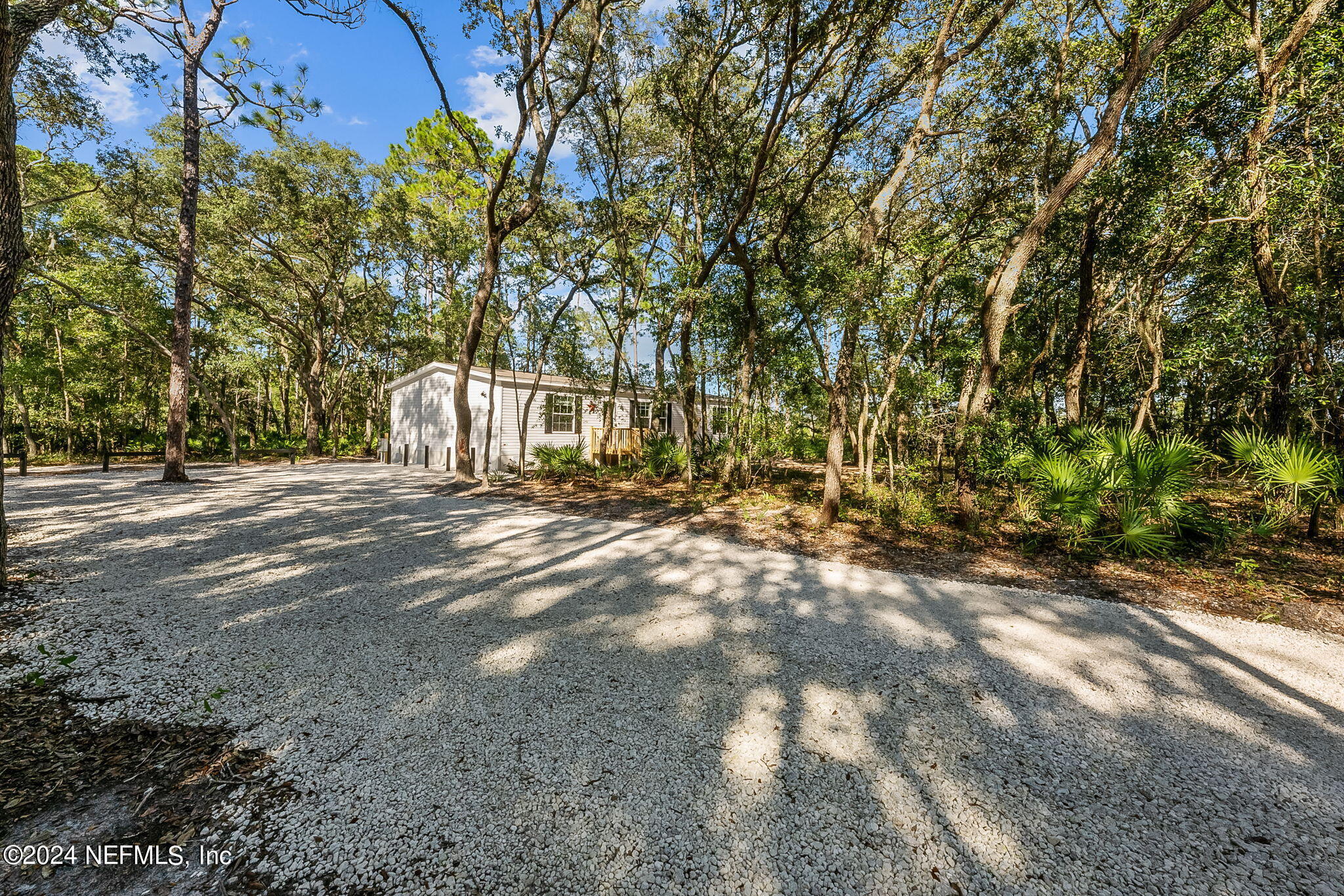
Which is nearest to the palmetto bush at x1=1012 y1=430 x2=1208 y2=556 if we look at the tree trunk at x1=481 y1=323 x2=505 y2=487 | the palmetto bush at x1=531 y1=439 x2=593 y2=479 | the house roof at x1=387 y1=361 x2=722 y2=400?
the palmetto bush at x1=531 y1=439 x2=593 y2=479

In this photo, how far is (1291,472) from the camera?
435 centimetres

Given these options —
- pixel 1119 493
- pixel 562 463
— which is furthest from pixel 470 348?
pixel 1119 493

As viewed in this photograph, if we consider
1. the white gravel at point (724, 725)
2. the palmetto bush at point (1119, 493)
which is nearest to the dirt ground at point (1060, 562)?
the palmetto bush at point (1119, 493)

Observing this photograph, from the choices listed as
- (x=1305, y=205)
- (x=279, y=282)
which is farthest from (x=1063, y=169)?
(x=279, y=282)

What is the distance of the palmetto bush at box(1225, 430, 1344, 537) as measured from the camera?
4.32m

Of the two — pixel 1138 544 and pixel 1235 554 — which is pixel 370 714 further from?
pixel 1235 554

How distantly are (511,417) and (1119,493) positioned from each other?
46.6ft

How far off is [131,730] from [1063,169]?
12.7 m

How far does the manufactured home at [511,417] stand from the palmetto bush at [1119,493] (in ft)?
24.4

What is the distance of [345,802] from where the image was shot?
1601mm

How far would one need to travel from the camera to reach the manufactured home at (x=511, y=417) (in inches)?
559

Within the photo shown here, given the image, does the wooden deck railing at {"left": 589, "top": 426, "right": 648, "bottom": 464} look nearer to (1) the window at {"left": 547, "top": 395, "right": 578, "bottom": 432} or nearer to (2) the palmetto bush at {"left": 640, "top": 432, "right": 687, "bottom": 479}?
(1) the window at {"left": 547, "top": 395, "right": 578, "bottom": 432}

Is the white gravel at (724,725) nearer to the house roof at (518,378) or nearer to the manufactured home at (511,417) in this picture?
the manufactured home at (511,417)

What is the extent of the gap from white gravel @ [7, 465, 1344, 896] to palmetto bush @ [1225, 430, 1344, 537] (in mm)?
2216
